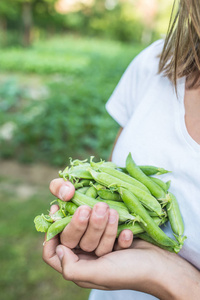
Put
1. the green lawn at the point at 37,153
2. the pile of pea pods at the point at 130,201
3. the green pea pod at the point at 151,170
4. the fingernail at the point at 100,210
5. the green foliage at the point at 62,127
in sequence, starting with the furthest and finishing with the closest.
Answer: the green foliage at the point at 62,127
the green lawn at the point at 37,153
the green pea pod at the point at 151,170
the pile of pea pods at the point at 130,201
the fingernail at the point at 100,210

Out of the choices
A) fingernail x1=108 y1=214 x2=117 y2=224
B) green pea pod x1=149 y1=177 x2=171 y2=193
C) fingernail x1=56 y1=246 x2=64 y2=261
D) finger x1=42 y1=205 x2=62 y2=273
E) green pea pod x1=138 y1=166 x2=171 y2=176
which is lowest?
finger x1=42 y1=205 x2=62 y2=273

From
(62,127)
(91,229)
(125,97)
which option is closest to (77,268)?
(91,229)

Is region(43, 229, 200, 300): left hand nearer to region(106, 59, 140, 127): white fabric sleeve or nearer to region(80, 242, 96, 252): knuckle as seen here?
region(80, 242, 96, 252): knuckle

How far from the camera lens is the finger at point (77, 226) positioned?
3.75 feet

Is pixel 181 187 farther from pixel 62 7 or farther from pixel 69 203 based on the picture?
pixel 62 7

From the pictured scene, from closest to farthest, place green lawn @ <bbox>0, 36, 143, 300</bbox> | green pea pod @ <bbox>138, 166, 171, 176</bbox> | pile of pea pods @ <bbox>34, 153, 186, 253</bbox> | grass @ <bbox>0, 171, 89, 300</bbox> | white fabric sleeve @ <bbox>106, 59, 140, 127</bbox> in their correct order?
pile of pea pods @ <bbox>34, 153, 186, 253</bbox>, green pea pod @ <bbox>138, 166, 171, 176</bbox>, white fabric sleeve @ <bbox>106, 59, 140, 127</bbox>, grass @ <bbox>0, 171, 89, 300</bbox>, green lawn @ <bbox>0, 36, 143, 300</bbox>

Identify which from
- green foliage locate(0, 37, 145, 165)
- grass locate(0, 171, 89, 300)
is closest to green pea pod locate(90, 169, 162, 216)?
grass locate(0, 171, 89, 300)

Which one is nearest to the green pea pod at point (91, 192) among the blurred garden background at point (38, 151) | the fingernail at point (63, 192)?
the fingernail at point (63, 192)

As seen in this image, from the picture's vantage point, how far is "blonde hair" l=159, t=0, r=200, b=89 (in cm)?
136

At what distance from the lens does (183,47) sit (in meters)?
1.48

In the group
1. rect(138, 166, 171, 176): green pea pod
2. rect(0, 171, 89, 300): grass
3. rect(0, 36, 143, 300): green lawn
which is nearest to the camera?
rect(138, 166, 171, 176): green pea pod

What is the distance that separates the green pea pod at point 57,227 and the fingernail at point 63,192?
0.08 m

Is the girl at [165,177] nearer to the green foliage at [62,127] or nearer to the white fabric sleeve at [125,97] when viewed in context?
the white fabric sleeve at [125,97]

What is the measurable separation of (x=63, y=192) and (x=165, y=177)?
426 mm
